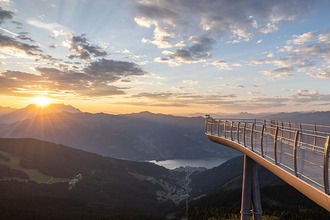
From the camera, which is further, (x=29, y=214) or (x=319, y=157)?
(x=29, y=214)

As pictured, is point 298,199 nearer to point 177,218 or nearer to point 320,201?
point 177,218

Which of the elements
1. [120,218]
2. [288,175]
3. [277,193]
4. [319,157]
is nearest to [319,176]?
[288,175]

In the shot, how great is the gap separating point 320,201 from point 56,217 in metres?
192

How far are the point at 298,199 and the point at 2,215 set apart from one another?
152443mm

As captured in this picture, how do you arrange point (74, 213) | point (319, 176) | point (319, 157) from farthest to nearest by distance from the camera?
1. point (74, 213)
2. point (319, 157)
3. point (319, 176)

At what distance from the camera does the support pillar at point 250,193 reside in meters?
27.9

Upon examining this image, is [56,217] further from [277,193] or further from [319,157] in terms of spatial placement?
[319,157]

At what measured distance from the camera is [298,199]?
7298 inches

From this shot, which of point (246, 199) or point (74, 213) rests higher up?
point (246, 199)

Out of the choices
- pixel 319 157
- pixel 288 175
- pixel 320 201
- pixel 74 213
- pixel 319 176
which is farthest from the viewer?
pixel 74 213

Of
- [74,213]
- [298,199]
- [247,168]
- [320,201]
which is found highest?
[320,201]

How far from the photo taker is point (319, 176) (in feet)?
40.3

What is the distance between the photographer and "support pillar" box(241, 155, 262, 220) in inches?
1098

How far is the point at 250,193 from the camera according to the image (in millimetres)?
28484
